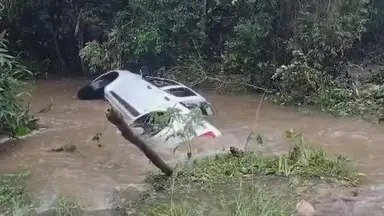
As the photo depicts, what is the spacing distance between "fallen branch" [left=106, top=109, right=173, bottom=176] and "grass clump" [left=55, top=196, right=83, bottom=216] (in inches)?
39.0

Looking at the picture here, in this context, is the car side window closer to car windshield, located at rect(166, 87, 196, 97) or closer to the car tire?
car windshield, located at rect(166, 87, 196, 97)

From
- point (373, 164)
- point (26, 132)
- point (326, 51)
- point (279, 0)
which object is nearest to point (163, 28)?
point (279, 0)

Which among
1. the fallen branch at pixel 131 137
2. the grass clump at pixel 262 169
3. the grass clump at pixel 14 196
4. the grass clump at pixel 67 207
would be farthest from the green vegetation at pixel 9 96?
the fallen branch at pixel 131 137

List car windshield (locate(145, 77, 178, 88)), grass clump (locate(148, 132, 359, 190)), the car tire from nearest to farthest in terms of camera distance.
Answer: grass clump (locate(148, 132, 359, 190))
car windshield (locate(145, 77, 178, 88))
the car tire

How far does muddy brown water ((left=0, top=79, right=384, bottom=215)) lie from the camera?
24.8 ft

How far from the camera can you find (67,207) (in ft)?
21.7

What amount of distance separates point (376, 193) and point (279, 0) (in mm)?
7536

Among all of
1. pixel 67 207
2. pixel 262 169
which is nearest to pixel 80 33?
pixel 262 169

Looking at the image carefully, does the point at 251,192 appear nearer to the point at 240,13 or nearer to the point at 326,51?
the point at 326,51

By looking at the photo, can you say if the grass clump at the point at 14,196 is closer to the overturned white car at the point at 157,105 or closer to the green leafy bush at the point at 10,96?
the green leafy bush at the point at 10,96

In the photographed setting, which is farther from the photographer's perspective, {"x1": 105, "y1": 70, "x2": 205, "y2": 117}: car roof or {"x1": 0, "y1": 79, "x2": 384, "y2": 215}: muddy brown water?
{"x1": 105, "y1": 70, "x2": 205, "y2": 117}: car roof

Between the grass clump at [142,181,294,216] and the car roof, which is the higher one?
the grass clump at [142,181,294,216]

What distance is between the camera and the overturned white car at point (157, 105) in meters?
7.33

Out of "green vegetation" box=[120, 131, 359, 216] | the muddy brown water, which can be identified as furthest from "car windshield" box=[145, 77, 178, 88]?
"green vegetation" box=[120, 131, 359, 216]
